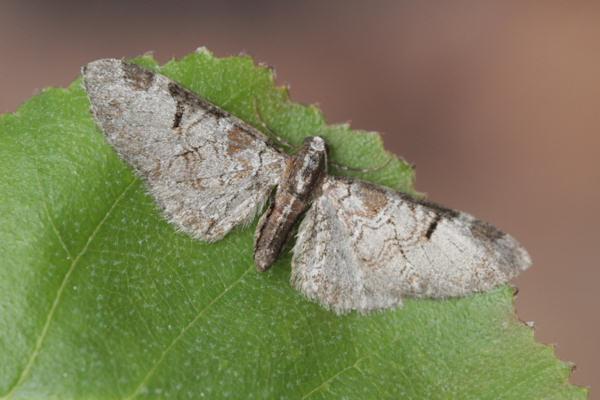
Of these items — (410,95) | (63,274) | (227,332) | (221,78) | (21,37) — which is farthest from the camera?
(410,95)

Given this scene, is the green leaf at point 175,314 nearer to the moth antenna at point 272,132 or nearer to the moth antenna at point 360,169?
the moth antenna at point 272,132

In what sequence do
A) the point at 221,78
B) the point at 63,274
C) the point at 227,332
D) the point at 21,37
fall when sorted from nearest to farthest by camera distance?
the point at 63,274 < the point at 227,332 < the point at 221,78 < the point at 21,37

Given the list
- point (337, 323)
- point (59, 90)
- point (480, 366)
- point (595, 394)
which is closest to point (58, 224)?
point (59, 90)

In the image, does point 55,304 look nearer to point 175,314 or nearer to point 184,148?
point 175,314

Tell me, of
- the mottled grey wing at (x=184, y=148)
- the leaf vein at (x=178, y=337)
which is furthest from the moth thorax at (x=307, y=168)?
the leaf vein at (x=178, y=337)

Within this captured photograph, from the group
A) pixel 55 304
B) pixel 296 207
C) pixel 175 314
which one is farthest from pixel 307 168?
pixel 55 304

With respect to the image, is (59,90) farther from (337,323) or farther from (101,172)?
(337,323)

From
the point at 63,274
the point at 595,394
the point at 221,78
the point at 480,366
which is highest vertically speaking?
the point at 595,394
